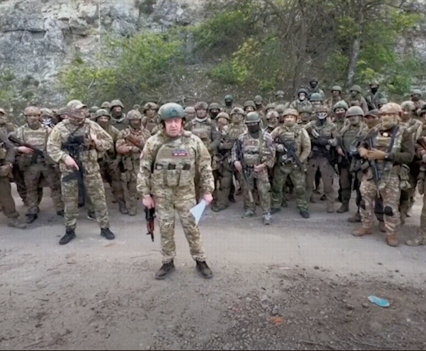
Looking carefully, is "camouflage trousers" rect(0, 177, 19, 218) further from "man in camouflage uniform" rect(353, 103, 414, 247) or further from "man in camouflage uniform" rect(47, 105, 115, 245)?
"man in camouflage uniform" rect(353, 103, 414, 247)

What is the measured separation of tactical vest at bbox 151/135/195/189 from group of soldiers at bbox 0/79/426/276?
0.01m

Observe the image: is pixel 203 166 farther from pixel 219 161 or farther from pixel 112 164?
pixel 112 164

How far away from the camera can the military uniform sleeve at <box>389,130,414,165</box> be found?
215 inches

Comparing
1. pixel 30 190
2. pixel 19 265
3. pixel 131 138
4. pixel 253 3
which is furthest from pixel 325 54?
pixel 19 265

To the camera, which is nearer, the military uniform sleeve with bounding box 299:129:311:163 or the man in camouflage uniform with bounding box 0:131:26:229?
the man in camouflage uniform with bounding box 0:131:26:229

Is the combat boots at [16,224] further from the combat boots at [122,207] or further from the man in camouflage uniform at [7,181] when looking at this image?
the combat boots at [122,207]

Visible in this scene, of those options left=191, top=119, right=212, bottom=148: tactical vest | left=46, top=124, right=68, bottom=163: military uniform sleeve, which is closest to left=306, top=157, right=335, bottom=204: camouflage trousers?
left=191, top=119, right=212, bottom=148: tactical vest

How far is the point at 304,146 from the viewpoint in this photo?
7016 mm

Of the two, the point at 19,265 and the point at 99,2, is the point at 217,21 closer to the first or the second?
the point at 99,2

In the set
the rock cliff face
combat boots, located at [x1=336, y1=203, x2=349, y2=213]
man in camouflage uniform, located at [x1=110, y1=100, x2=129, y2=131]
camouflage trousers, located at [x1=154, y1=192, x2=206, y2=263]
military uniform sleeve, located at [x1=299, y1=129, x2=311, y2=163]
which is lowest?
combat boots, located at [x1=336, y1=203, x2=349, y2=213]

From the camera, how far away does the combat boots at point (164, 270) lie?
15.9 ft

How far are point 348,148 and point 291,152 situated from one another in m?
1.02

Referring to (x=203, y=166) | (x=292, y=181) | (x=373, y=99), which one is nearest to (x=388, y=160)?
(x=292, y=181)

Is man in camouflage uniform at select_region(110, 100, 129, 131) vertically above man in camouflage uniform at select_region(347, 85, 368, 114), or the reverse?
man in camouflage uniform at select_region(347, 85, 368, 114)
